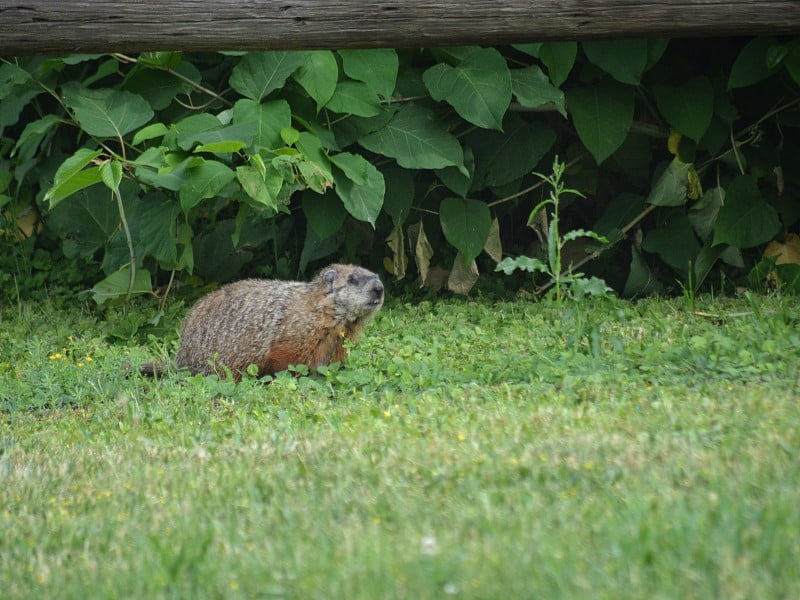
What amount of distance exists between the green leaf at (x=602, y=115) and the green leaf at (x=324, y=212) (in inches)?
71.5

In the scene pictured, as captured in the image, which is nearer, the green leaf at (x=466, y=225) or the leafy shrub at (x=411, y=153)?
the leafy shrub at (x=411, y=153)

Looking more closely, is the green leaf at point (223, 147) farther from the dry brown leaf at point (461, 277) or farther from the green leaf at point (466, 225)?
the dry brown leaf at point (461, 277)

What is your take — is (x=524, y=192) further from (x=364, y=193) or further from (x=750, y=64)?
(x=750, y=64)

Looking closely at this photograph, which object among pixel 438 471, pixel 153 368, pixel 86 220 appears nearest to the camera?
pixel 438 471

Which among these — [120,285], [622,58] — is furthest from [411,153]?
[120,285]

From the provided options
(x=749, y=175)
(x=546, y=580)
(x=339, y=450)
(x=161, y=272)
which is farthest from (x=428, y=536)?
(x=161, y=272)

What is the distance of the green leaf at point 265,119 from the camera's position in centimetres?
741

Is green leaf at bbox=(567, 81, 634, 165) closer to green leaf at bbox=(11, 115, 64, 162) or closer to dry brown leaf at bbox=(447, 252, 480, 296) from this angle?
dry brown leaf at bbox=(447, 252, 480, 296)

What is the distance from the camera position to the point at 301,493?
3.84 m

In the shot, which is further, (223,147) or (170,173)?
(170,173)

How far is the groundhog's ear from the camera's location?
7.00m

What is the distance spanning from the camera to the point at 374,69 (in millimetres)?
7629

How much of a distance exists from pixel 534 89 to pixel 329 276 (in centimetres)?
209

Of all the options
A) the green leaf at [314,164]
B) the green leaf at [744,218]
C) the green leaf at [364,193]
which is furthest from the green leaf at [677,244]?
the green leaf at [314,164]
